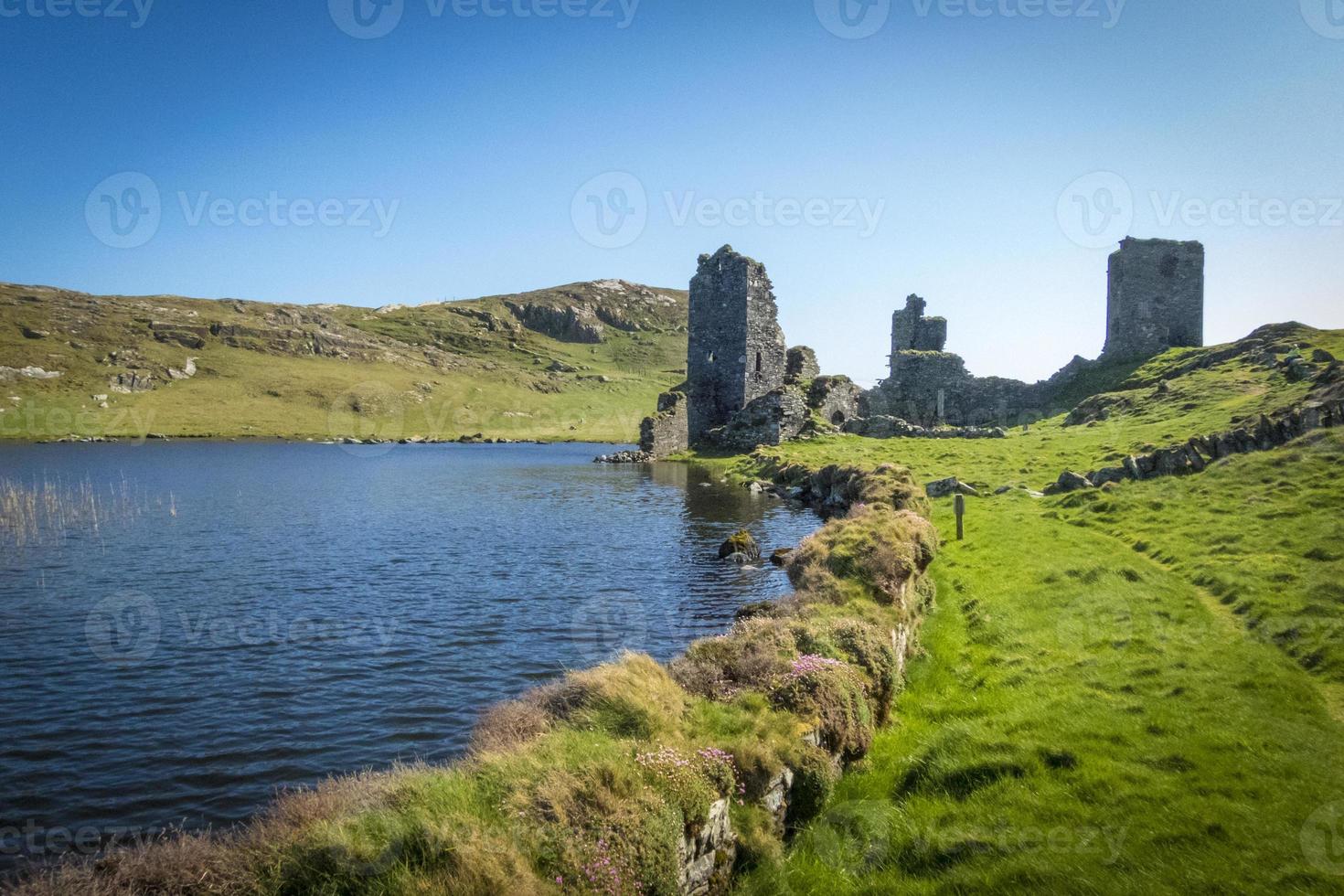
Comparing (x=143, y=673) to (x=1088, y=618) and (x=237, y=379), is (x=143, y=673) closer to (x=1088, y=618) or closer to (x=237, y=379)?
(x=1088, y=618)

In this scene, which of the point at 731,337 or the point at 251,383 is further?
the point at 251,383

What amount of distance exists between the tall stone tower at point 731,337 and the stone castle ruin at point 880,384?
84mm

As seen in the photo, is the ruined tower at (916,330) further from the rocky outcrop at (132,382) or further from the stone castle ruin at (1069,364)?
the rocky outcrop at (132,382)

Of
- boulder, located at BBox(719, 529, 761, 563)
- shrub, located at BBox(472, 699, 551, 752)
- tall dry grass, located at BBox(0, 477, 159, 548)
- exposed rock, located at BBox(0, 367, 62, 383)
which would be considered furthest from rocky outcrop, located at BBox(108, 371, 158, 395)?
shrub, located at BBox(472, 699, 551, 752)

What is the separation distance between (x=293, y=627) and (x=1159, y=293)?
200 ft

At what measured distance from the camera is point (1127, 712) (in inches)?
393

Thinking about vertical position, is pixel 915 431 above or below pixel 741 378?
below

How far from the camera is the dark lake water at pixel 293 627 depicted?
1061 centimetres

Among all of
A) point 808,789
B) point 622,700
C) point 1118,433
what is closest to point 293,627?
point 622,700

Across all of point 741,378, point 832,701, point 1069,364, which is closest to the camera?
point 832,701

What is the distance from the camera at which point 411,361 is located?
185 metres

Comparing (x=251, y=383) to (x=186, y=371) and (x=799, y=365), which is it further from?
(x=799, y=365)

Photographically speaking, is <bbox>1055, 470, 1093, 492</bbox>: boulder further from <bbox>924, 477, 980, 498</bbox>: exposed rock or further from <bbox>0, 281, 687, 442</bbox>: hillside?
<bbox>0, 281, 687, 442</bbox>: hillside

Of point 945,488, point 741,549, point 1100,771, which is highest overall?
point 945,488
